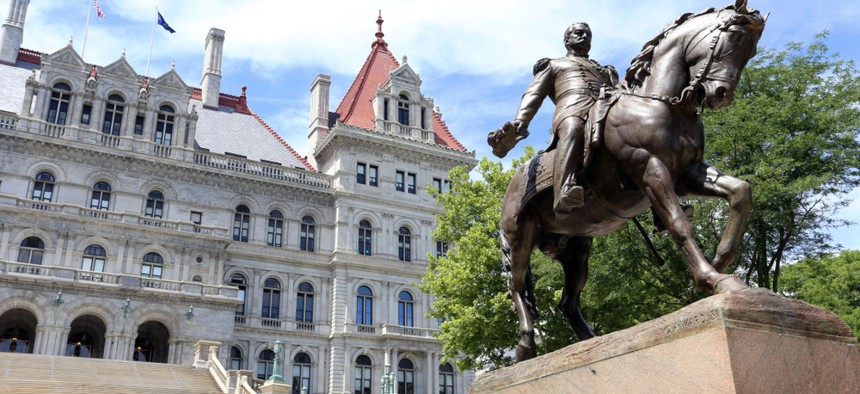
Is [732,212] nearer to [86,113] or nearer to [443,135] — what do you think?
[86,113]

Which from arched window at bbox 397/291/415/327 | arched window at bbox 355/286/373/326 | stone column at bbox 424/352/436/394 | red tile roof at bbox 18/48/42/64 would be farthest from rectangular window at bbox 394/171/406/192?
red tile roof at bbox 18/48/42/64

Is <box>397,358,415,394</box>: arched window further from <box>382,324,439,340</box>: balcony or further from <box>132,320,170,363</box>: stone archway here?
<box>132,320,170,363</box>: stone archway

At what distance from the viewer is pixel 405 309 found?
4475cm

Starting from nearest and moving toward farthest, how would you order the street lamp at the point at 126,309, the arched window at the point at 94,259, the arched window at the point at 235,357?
the street lamp at the point at 126,309, the arched window at the point at 94,259, the arched window at the point at 235,357

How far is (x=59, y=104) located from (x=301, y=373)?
20.2 m

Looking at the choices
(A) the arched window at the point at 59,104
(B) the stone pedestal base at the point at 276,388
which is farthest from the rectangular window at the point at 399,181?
(B) the stone pedestal base at the point at 276,388

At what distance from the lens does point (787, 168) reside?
58.5 ft

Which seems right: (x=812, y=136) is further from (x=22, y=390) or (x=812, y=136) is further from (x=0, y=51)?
(x=0, y=51)

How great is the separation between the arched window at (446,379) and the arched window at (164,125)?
2130cm

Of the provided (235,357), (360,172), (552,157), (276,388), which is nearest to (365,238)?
(360,172)

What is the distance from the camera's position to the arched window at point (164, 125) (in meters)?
42.1

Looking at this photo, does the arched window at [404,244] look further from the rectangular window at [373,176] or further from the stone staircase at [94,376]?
the stone staircase at [94,376]

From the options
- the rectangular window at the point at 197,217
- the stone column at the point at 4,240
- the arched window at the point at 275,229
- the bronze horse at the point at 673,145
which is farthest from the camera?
the arched window at the point at 275,229

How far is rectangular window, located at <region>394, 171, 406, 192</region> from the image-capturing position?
155ft
